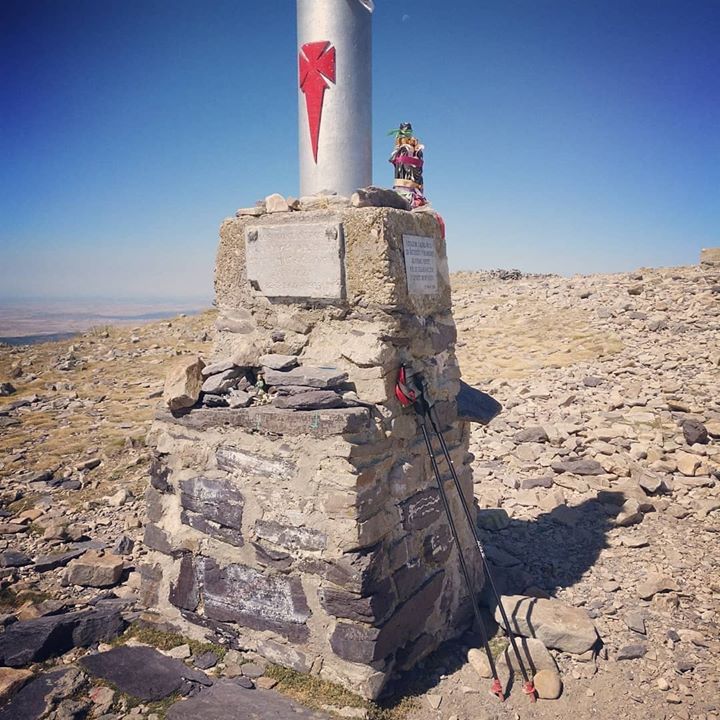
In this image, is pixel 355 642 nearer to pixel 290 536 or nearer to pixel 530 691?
pixel 290 536

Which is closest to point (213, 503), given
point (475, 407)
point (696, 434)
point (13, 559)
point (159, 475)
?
point (159, 475)

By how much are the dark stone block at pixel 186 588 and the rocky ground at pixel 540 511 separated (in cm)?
30

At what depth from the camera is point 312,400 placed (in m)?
3.79

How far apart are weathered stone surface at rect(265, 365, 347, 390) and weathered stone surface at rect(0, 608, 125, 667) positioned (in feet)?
7.57

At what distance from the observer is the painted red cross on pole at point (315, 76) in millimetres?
4547

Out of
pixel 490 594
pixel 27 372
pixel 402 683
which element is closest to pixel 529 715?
pixel 402 683

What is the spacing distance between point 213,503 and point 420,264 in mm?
2382

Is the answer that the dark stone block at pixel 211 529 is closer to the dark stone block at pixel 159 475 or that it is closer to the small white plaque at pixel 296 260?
the dark stone block at pixel 159 475

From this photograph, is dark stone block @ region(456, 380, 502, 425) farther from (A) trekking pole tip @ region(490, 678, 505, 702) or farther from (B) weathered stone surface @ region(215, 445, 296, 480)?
(A) trekking pole tip @ region(490, 678, 505, 702)

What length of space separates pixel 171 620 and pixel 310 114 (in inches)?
168

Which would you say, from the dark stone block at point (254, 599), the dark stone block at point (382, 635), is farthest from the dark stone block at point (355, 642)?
the dark stone block at point (254, 599)

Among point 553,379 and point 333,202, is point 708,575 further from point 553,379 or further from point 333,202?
point 553,379

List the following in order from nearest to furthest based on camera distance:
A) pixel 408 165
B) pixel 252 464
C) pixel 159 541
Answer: pixel 252 464 < pixel 159 541 < pixel 408 165

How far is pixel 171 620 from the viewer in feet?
14.4
